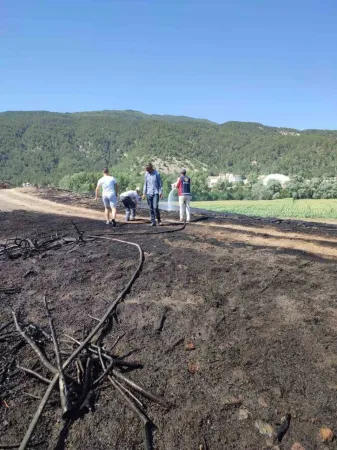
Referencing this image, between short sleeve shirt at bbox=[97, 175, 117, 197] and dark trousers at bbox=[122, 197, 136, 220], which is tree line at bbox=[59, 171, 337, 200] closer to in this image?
dark trousers at bbox=[122, 197, 136, 220]

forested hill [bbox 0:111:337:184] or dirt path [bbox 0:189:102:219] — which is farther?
forested hill [bbox 0:111:337:184]

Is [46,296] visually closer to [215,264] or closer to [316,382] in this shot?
[215,264]

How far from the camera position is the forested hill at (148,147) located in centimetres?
10575

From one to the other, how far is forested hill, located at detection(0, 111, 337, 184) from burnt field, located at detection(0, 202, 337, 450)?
87.2 metres

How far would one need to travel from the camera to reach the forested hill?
10575cm

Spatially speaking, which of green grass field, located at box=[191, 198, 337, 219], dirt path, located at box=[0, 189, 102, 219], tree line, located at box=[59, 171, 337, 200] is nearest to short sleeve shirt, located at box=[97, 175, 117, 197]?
dirt path, located at box=[0, 189, 102, 219]

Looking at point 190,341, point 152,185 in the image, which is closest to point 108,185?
point 152,185

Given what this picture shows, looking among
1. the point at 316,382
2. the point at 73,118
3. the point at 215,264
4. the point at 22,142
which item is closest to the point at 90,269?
the point at 215,264

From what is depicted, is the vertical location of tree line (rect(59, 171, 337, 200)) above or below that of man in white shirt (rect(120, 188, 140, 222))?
below

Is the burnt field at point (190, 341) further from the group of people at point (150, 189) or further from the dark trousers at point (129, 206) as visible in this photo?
the dark trousers at point (129, 206)

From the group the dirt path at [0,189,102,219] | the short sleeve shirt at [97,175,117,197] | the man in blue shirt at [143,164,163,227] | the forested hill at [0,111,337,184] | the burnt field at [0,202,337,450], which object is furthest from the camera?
the forested hill at [0,111,337,184]

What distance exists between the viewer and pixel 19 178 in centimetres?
11919

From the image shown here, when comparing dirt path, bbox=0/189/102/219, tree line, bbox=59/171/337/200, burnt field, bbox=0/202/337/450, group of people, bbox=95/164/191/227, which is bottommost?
tree line, bbox=59/171/337/200

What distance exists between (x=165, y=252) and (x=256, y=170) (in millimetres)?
109263
